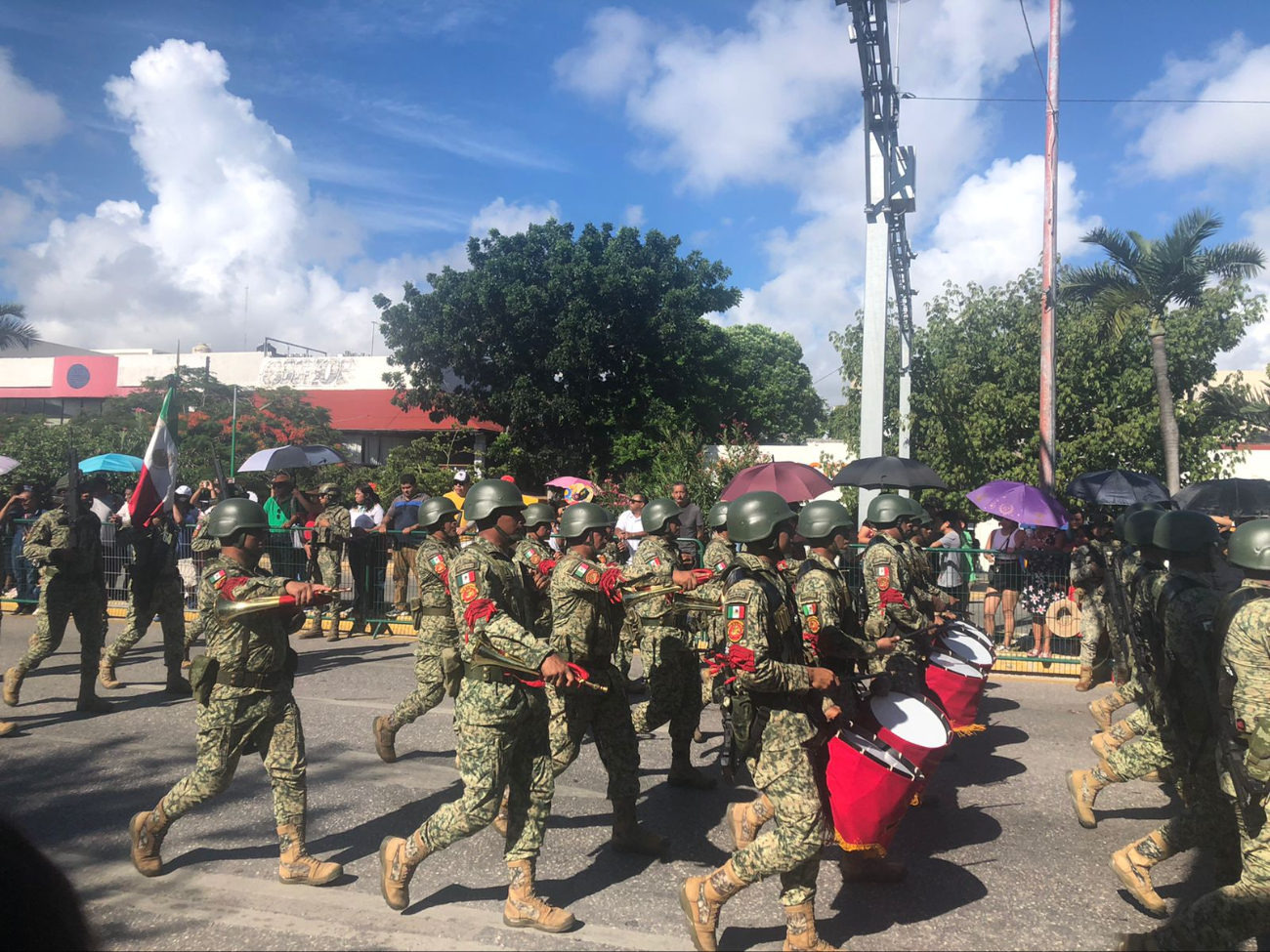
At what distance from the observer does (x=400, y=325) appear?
27.1m

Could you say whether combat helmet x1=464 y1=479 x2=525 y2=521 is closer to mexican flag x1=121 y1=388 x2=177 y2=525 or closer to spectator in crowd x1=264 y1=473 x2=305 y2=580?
mexican flag x1=121 y1=388 x2=177 y2=525

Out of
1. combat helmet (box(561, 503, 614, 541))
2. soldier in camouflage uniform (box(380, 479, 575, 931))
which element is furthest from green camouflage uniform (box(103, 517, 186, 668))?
soldier in camouflage uniform (box(380, 479, 575, 931))

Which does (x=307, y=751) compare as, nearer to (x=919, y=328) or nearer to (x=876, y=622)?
(x=876, y=622)

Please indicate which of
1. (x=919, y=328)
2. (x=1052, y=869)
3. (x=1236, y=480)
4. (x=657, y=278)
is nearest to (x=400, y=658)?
(x=1052, y=869)

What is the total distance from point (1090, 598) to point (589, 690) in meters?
6.78

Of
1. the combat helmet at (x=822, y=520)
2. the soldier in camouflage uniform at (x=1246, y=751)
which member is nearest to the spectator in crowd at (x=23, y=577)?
the combat helmet at (x=822, y=520)

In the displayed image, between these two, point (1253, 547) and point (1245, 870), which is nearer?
point (1245, 870)

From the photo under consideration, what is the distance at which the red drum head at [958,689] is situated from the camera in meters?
6.05

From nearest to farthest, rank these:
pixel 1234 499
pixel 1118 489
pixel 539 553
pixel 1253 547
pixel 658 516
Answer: pixel 1253 547 < pixel 539 553 < pixel 658 516 < pixel 1234 499 < pixel 1118 489

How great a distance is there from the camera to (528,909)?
432 centimetres

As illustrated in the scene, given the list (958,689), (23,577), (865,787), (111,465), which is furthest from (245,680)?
(111,465)

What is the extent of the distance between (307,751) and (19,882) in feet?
20.5

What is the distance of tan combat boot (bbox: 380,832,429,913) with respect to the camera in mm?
4355

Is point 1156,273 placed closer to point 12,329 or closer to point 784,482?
point 784,482
